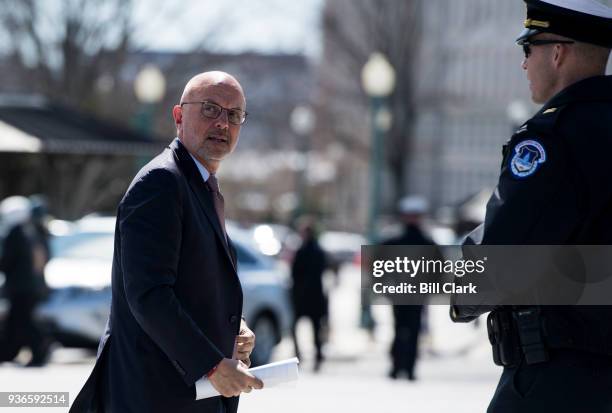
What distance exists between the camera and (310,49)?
148 feet

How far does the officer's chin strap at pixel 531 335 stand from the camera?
345cm

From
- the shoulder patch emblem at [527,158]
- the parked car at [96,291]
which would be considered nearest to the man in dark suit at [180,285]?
the shoulder patch emblem at [527,158]

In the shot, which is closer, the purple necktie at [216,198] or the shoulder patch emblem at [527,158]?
the shoulder patch emblem at [527,158]

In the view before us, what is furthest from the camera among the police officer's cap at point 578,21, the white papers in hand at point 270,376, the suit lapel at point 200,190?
the suit lapel at point 200,190

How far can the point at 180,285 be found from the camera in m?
3.87

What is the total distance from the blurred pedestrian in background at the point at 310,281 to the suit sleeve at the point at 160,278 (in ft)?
36.5

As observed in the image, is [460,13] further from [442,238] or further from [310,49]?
[442,238]

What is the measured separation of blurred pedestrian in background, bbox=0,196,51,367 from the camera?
42.4ft

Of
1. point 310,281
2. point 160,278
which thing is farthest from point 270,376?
point 310,281

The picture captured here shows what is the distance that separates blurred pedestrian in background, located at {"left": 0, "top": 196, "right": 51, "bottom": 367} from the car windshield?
1.11 metres

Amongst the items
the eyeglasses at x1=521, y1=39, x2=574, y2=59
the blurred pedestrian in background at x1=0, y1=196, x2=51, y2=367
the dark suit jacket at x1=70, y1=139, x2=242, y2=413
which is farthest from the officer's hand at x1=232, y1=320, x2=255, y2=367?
the blurred pedestrian in background at x1=0, y1=196, x2=51, y2=367

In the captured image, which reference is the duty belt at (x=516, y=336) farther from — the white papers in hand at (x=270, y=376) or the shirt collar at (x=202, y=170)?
the shirt collar at (x=202, y=170)

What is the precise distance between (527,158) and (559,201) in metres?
0.15

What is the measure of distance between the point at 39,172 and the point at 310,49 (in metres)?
22.3
